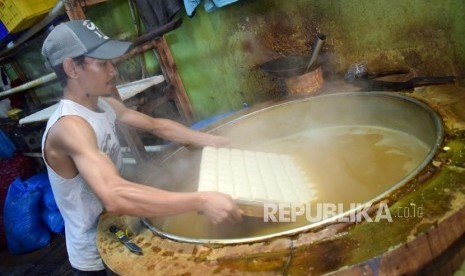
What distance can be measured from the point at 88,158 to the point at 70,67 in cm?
72

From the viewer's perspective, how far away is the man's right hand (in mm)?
1765

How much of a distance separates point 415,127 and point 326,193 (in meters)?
0.93

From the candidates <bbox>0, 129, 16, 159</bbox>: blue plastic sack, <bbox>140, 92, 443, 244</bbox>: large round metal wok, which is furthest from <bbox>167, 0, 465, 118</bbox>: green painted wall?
<bbox>0, 129, 16, 159</bbox>: blue plastic sack

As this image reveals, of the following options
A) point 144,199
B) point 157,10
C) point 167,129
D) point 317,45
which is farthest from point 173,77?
point 144,199

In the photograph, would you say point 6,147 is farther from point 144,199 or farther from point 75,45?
point 144,199

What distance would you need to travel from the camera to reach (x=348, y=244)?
1425mm

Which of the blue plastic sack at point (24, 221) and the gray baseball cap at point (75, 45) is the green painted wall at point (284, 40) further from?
the blue plastic sack at point (24, 221)

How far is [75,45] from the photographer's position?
2.21 m

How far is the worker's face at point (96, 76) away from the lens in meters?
2.25

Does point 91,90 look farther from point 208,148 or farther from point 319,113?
point 319,113

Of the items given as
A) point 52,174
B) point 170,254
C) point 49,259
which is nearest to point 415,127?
point 170,254

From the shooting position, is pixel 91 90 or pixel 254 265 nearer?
pixel 254 265

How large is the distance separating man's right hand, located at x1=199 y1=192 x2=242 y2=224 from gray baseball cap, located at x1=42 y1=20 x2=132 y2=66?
1226mm

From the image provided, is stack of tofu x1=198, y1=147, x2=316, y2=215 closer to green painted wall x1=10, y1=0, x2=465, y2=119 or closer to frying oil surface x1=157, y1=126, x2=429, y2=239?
frying oil surface x1=157, y1=126, x2=429, y2=239
